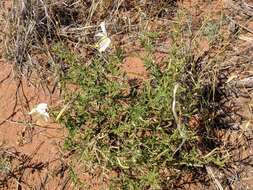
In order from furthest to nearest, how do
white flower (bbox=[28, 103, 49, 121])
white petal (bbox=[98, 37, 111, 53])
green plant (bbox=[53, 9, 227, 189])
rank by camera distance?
1. white petal (bbox=[98, 37, 111, 53])
2. white flower (bbox=[28, 103, 49, 121])
3. green plant (bbox=[53, 9, 227, 189])

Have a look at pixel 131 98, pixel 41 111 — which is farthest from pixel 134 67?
pixel 41 111

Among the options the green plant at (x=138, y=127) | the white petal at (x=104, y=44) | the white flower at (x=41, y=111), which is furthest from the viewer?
the white petal at (x=104, y=44)

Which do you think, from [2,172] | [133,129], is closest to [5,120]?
[2,172]

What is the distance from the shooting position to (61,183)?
95.9 inches

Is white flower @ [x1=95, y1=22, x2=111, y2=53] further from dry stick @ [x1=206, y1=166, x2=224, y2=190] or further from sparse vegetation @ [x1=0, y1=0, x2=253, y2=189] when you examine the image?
dry stick @ [x1=206, y1=166, x2=224, y2=190]

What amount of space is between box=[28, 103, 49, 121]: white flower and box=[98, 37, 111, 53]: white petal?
0.40 metres

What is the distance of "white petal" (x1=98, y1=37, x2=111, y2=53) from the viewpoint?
267cm

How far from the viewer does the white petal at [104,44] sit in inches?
105

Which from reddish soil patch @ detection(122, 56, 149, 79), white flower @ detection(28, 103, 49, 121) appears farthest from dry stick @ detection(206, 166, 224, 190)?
white flower @ detection(28, 103, 49, 121)

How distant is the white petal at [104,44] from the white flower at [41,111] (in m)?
0.40

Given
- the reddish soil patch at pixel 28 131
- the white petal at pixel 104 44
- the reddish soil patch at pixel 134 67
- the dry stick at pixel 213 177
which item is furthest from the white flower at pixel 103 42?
the dry stick at pixel 213 177

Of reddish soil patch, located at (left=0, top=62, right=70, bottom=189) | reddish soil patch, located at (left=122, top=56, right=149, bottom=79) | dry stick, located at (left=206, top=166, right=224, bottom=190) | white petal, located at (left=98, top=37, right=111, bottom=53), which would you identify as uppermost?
white petal, located at (left=98, top=37, right=111, bottom=53)

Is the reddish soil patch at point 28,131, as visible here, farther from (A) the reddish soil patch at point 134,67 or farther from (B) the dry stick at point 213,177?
(B) the dry stick at point 213,177

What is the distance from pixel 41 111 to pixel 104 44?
1.53 feet
